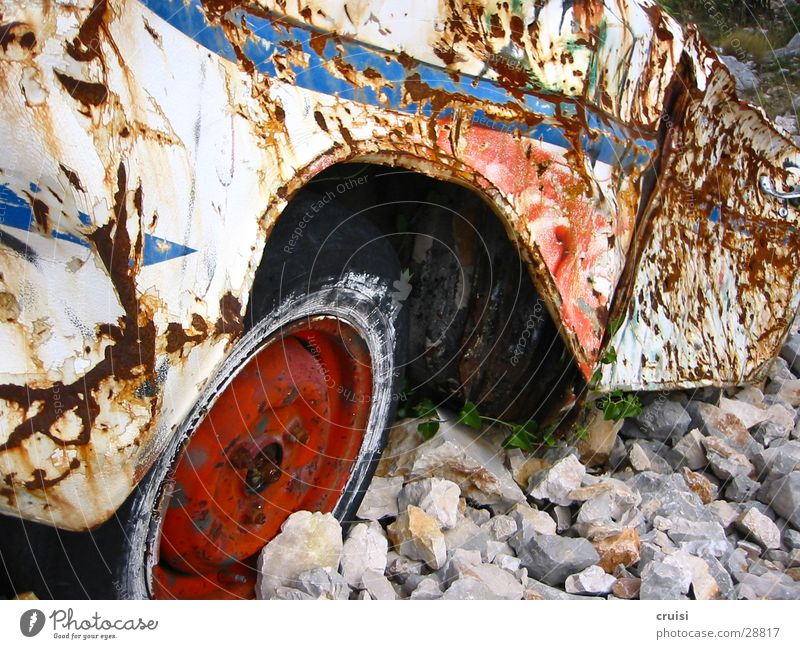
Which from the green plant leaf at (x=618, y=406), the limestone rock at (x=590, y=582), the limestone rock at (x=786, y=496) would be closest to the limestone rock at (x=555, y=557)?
the limestone rock at (x=590, y=582)

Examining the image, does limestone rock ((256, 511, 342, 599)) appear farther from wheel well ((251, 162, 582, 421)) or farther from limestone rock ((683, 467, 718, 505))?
limestone rock ((683, 467, 718, 505))

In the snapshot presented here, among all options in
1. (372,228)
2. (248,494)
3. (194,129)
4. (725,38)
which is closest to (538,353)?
(372,228)

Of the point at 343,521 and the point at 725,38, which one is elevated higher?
the point at 725,38

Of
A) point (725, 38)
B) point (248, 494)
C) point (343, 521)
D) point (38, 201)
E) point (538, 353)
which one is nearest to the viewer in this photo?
point (38, 201)

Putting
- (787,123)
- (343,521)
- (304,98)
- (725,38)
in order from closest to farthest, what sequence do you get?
(304,98), (343,521), (787,123), (725,38)

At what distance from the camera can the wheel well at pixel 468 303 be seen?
1.97 meters

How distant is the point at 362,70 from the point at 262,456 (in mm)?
778

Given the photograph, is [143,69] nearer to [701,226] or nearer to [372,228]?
[372,228]

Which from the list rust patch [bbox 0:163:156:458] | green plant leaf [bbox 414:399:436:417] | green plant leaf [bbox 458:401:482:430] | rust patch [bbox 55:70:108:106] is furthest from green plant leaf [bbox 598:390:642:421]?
rust patch [bbox 55:70:108:106]

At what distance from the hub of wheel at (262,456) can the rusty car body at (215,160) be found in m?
0.22

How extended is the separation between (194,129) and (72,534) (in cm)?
65

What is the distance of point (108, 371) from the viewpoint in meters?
1.17

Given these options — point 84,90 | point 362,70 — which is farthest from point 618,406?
point 84,90

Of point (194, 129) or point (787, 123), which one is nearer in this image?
point (194, 129)
